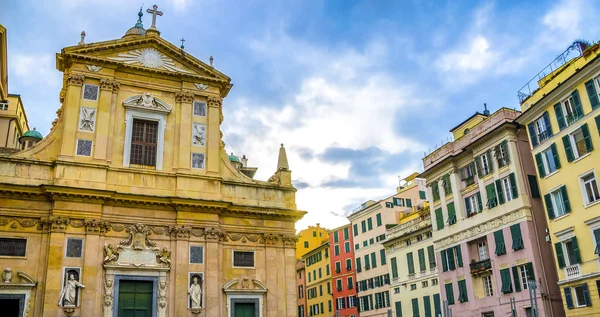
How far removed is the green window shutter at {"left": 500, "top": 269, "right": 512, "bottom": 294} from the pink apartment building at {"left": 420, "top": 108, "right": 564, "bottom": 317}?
0.19 feet

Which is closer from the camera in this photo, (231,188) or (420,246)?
(231,188)

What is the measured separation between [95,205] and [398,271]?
31427 mm

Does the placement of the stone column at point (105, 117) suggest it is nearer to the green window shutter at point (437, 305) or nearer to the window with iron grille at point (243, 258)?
the window with iron grille at point (243, 258)

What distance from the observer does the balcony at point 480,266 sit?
33969 mm

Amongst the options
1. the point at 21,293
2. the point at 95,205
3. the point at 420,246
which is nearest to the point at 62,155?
the point at 95,205

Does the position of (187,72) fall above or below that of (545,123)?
above

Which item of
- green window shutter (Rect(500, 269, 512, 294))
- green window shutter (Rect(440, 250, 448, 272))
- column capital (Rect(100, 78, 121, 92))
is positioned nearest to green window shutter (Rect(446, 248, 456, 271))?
green window shutter (Rect(440, 250, 448, 272))

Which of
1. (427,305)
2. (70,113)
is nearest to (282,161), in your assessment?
(70,113)

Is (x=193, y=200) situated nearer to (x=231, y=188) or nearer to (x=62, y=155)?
(x=231, y=188)

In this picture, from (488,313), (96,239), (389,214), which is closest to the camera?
(96,239)

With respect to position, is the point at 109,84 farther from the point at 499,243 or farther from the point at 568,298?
the point at 568,298

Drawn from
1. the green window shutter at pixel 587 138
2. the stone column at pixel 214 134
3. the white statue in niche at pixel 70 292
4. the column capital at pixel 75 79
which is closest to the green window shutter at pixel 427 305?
the green window shutter at pixel 587 138

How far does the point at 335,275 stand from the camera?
62.6 metres

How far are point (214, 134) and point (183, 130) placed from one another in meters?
1.63
